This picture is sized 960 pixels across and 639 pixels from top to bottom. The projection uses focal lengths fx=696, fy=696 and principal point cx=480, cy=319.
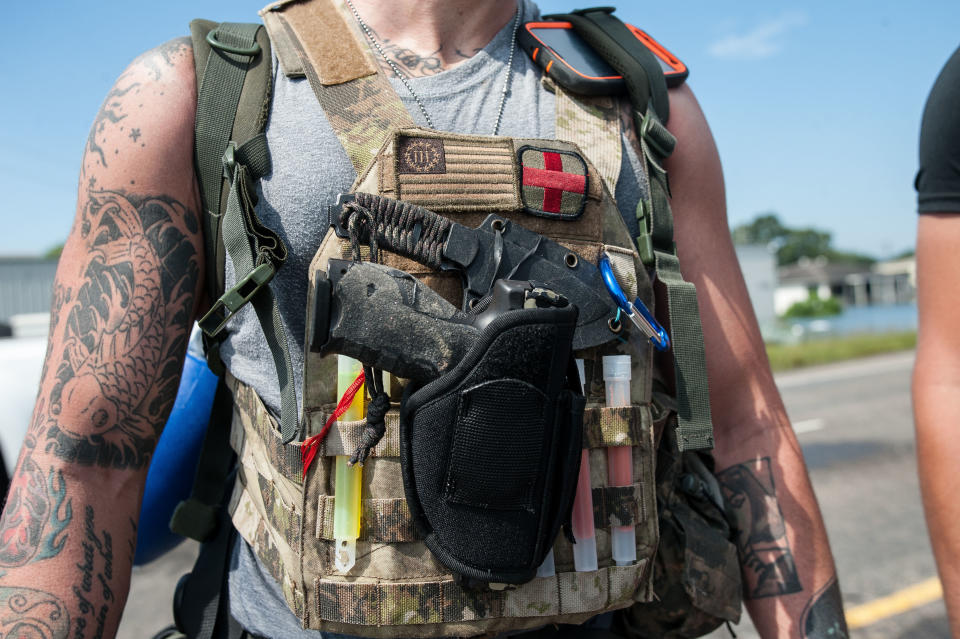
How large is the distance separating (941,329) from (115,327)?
1741 millimetres

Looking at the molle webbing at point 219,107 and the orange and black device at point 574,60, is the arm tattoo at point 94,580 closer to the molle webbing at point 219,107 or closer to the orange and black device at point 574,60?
the molle webbing at point 219,107

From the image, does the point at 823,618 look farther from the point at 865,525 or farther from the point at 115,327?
the point at 865,525

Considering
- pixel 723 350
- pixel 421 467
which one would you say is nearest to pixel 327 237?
pixel 421 467

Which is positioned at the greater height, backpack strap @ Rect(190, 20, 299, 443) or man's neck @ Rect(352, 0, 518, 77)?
man's neck @ Rect(352, 0, 518, 77)

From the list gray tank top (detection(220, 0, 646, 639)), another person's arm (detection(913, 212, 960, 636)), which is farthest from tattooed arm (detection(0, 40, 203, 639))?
another person's arm (detection(913, 212, 960, 636))

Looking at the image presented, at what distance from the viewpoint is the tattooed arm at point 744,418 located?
4.85 feet

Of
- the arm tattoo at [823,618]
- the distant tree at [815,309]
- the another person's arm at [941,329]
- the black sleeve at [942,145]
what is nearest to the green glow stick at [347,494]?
the arm tattoo at [823,618]

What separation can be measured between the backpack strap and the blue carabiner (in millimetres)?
591

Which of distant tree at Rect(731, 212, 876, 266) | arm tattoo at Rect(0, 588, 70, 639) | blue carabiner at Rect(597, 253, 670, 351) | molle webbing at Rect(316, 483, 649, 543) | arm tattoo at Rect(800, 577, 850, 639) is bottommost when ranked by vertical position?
distant tree at Rect(731, 212, 876, 266)

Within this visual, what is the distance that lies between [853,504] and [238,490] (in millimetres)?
5638

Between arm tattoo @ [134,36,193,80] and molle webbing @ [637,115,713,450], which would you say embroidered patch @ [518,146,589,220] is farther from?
arm tattoo @ [134,36,193,80]

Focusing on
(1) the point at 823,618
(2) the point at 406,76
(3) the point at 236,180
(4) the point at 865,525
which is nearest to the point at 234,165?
(3) the point at 236,180

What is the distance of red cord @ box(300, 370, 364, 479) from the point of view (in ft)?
3.80

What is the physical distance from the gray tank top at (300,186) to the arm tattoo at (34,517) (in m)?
0.34
